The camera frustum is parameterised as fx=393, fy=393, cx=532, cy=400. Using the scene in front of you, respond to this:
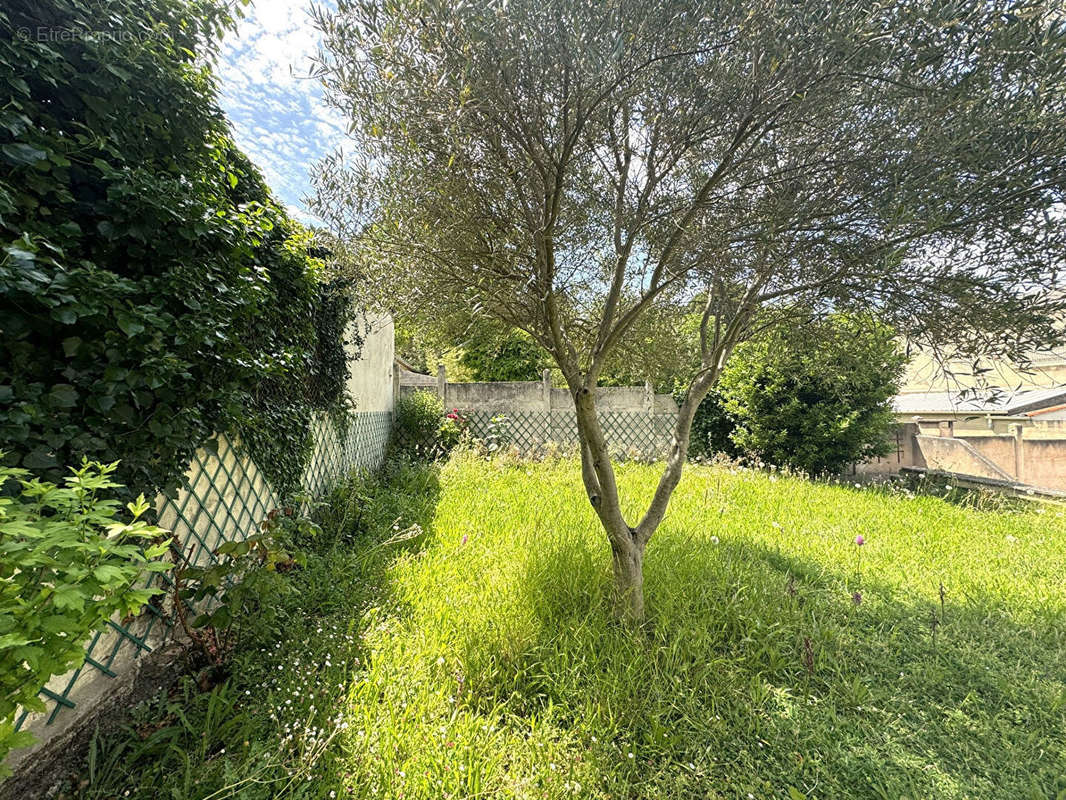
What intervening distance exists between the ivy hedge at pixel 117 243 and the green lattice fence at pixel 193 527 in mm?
282

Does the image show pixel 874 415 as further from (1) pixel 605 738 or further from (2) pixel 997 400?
(1) pixel 605 738

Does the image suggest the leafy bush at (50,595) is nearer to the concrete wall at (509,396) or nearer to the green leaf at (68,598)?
the green leaf at (68,598)

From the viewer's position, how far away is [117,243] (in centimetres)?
155

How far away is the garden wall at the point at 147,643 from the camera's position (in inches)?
50.4

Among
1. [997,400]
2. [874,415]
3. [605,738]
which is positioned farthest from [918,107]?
[874,415]

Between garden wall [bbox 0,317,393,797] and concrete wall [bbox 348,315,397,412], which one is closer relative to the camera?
garden wall [bbox 0,317,393,797]

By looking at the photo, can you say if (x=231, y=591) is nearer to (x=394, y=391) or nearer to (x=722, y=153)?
(x=722, y=153)

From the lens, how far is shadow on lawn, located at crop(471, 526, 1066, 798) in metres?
1.52

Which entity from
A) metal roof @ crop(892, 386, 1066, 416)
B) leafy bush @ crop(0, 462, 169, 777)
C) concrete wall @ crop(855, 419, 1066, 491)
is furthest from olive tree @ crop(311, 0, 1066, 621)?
concrete wall @ crop(855, 419, 1066, 491)

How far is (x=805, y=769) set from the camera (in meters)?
1.51

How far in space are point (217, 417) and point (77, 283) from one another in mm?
776

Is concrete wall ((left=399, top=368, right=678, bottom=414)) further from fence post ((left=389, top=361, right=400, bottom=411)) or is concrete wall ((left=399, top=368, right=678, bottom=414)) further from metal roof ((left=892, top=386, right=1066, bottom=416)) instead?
metal roof ((left=892, top=386, right=1066, bottom=416))

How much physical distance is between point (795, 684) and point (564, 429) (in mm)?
5790

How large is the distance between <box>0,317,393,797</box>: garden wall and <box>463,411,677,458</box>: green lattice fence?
4193 millimetres
